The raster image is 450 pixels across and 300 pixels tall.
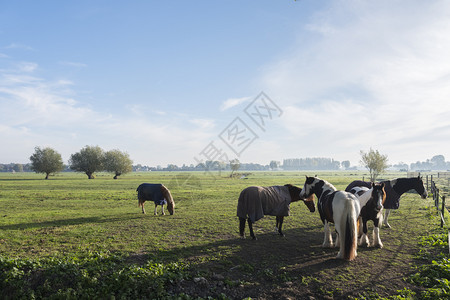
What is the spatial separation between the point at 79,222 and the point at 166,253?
24.6 ft

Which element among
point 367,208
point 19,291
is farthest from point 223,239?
point 19,291

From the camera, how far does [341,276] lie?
19.9 feet

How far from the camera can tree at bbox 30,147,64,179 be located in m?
64.9

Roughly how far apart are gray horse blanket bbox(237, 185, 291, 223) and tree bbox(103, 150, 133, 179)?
66.1 metres

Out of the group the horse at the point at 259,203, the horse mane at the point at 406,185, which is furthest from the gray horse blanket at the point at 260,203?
the horse mane at the point at 406,185

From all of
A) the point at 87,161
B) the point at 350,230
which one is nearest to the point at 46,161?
the point at 87,161

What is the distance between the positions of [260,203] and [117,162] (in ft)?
219

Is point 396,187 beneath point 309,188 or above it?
beneath

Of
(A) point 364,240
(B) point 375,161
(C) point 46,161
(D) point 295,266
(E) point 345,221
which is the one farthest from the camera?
(C) point 46,161

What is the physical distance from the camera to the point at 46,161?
65.2 metres

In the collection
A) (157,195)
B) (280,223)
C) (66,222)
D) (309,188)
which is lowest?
(66,222)

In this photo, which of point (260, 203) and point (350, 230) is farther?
point (260, 203)

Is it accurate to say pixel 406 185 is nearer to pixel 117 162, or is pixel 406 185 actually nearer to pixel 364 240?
pixel 364 240

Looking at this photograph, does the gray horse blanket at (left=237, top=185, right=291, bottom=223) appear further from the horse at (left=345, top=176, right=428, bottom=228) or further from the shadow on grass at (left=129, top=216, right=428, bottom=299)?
the horse at (left=345, top=176, right=428, bottom=228)
